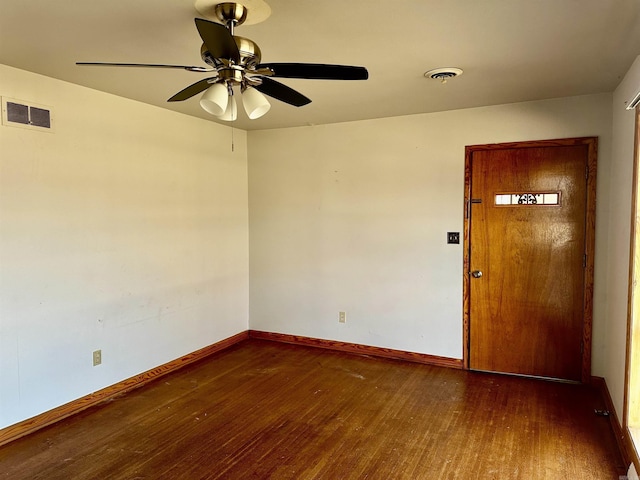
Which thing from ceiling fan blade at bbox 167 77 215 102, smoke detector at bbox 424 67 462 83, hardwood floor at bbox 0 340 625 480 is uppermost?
smoke detector at bbox 424 67 462 83

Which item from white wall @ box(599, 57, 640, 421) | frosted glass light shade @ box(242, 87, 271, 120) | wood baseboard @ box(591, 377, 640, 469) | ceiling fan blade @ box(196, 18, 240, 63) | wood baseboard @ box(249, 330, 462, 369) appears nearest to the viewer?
ceiling fan blade @ box(196, 18, 240, 63)

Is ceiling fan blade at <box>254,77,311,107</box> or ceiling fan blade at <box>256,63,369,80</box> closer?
ceiling fan blade at <box>256,63,369,80</box>

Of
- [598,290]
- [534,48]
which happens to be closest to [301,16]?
[534,48]

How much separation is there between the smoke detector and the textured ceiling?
6 centimetres

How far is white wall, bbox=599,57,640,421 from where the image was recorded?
2.73 metres

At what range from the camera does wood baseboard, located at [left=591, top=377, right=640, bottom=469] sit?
2404 mm

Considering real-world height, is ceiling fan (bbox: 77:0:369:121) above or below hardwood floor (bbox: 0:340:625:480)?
above

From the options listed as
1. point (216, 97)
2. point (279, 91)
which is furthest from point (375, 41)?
point (216, 97)

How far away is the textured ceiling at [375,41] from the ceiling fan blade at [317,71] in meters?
0.32

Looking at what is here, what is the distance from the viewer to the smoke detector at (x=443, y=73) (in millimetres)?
2807

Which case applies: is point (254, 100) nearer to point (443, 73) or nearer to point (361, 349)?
point (443, 73)

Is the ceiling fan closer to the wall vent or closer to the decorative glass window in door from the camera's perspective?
the wall vent

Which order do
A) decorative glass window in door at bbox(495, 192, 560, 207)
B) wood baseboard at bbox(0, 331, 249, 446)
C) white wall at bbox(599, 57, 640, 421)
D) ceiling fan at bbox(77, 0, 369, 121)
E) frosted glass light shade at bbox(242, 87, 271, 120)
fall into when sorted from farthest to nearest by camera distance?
decorative glass window in door at bbox(495, 192, 560, 207), wood baseboard at bbox(0, 331, 249, 446), white wall at bbox(599, 57, 640, 421), frosted glass light shade at bbox(242, 87, 271, 120), ceiling fan at bbox(77, 0, 369, 121)

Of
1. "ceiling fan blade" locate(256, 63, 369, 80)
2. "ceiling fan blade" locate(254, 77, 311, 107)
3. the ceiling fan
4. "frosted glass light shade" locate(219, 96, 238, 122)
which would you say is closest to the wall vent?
the ceiling fan
